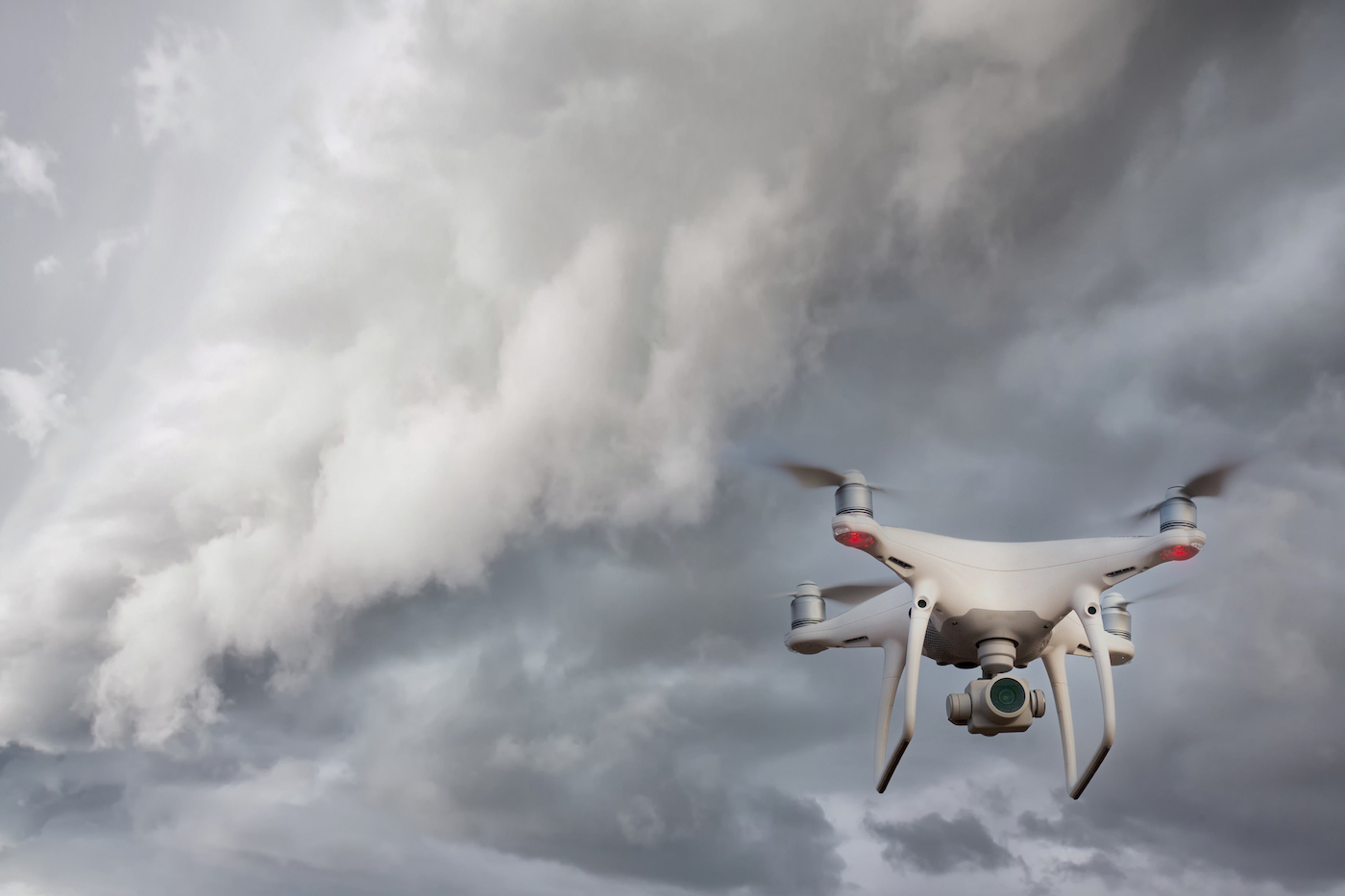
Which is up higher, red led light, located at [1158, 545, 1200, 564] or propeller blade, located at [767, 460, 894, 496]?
propeller blade, located at [767, 460, 894, 496]

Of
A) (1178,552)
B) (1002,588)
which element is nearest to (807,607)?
(1002,588)

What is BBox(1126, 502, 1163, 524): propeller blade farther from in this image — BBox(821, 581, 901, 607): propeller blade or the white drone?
BBox(821, 581, 901, 607): propeller blade

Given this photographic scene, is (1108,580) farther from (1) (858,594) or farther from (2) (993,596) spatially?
(1) (858,594)

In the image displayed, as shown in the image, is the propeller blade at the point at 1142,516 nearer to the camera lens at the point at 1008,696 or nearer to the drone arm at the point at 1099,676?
the drone arm at the point at 1099,676

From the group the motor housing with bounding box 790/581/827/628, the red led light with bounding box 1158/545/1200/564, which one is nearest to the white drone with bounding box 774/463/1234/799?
the red led light with bounding box 1158/545/1200/564

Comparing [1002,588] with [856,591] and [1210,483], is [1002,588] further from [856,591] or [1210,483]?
[856,591]

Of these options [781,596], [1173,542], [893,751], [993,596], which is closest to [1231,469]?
[1173,542]

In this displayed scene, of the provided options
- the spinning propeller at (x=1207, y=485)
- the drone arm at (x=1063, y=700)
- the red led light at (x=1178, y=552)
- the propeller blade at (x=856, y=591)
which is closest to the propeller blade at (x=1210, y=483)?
the spinning propeller at (x=1207, y=485)
